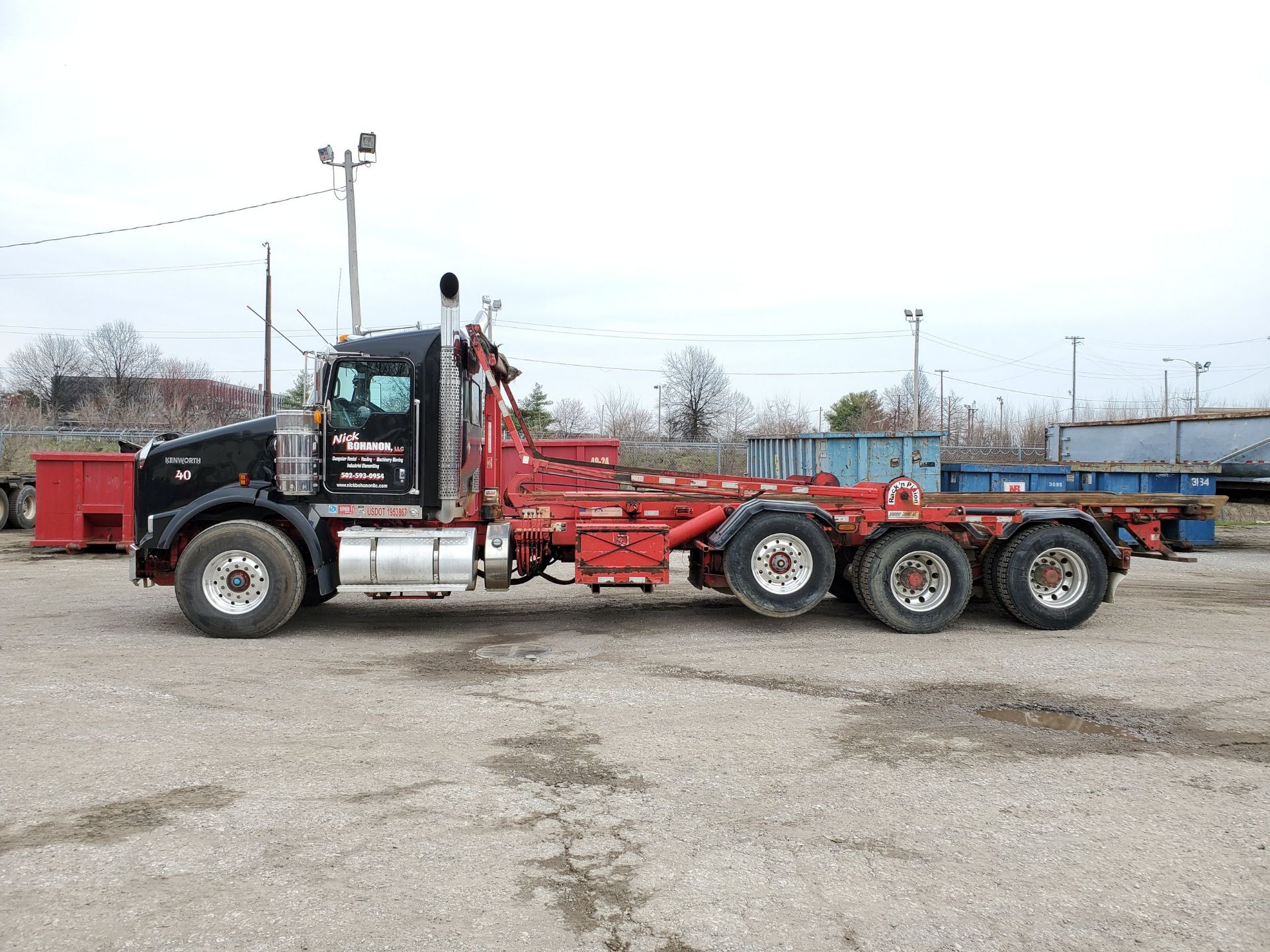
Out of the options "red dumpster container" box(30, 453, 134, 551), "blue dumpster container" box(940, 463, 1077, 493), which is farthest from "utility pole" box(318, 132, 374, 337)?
"blue dumpster container" box(940, 463, 1077, 493)

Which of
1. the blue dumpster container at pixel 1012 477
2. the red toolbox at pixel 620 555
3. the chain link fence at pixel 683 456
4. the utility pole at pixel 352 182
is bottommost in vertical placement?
the red toolbox at pixel 620 555

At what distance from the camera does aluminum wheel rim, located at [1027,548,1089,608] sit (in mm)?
9562

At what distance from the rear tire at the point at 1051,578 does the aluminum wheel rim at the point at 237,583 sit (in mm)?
7271

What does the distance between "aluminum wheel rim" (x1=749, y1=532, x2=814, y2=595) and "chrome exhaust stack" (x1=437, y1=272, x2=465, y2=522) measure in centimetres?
306

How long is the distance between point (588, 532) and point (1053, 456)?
18.6 metres

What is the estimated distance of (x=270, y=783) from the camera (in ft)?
16.4

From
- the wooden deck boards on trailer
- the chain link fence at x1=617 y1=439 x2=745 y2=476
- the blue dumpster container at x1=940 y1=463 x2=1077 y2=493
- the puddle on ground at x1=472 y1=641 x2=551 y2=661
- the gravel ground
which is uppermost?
the chain link fence at x1=617 y1=439 x2=745 y2=476

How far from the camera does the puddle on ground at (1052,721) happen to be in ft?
20.1

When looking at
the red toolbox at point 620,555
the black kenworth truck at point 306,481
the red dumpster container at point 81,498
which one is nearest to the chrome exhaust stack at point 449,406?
the black kenworth truck at point 306,481

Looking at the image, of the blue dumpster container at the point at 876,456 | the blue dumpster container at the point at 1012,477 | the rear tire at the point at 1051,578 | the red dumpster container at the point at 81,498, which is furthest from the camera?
the blue dumpster container at the point at 876,456

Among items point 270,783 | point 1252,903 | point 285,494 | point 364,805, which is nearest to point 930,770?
point 1252,903

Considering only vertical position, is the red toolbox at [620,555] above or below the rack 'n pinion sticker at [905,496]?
below

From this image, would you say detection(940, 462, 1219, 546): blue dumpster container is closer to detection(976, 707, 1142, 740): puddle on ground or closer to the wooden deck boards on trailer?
the wooden deck boards on trailer

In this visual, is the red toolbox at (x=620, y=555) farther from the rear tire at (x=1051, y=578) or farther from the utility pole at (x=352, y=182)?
the utility pole at (x=352, y=182)
